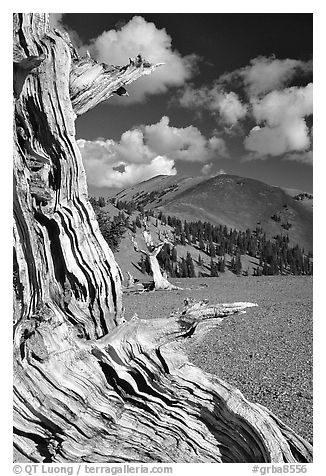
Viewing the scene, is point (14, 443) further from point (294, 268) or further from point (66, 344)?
point (294, 268)

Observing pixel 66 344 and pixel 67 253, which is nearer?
pixel 66 344

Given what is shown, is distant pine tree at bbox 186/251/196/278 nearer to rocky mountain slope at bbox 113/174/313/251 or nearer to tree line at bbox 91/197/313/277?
tree line at bbox 91/197/313/277

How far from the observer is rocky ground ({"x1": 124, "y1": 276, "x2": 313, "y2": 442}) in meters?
7.64

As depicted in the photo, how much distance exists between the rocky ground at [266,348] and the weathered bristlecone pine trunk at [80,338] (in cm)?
94

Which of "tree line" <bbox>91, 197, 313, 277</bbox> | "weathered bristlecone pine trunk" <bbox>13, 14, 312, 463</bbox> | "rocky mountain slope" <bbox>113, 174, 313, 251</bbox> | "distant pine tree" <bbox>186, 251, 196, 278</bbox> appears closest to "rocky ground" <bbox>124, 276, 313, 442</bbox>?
"weathered bristlecone pine trunk" <bbox>13, 14, 312, 463</bbox>

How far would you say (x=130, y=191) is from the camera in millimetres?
168000

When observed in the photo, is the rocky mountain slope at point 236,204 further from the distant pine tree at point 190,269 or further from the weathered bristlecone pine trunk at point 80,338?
the weathered bristlecone pine trunk at point 80,338

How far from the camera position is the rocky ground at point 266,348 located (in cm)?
764

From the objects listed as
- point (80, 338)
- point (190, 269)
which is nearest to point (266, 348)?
point (80, 338)

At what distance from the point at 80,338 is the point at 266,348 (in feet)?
23.2

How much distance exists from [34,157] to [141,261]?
39.8 metres

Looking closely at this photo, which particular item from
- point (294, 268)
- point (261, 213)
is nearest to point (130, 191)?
point (261, 213)

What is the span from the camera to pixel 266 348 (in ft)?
34.9

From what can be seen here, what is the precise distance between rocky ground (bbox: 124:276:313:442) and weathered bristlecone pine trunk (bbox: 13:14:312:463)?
94 centimetres
